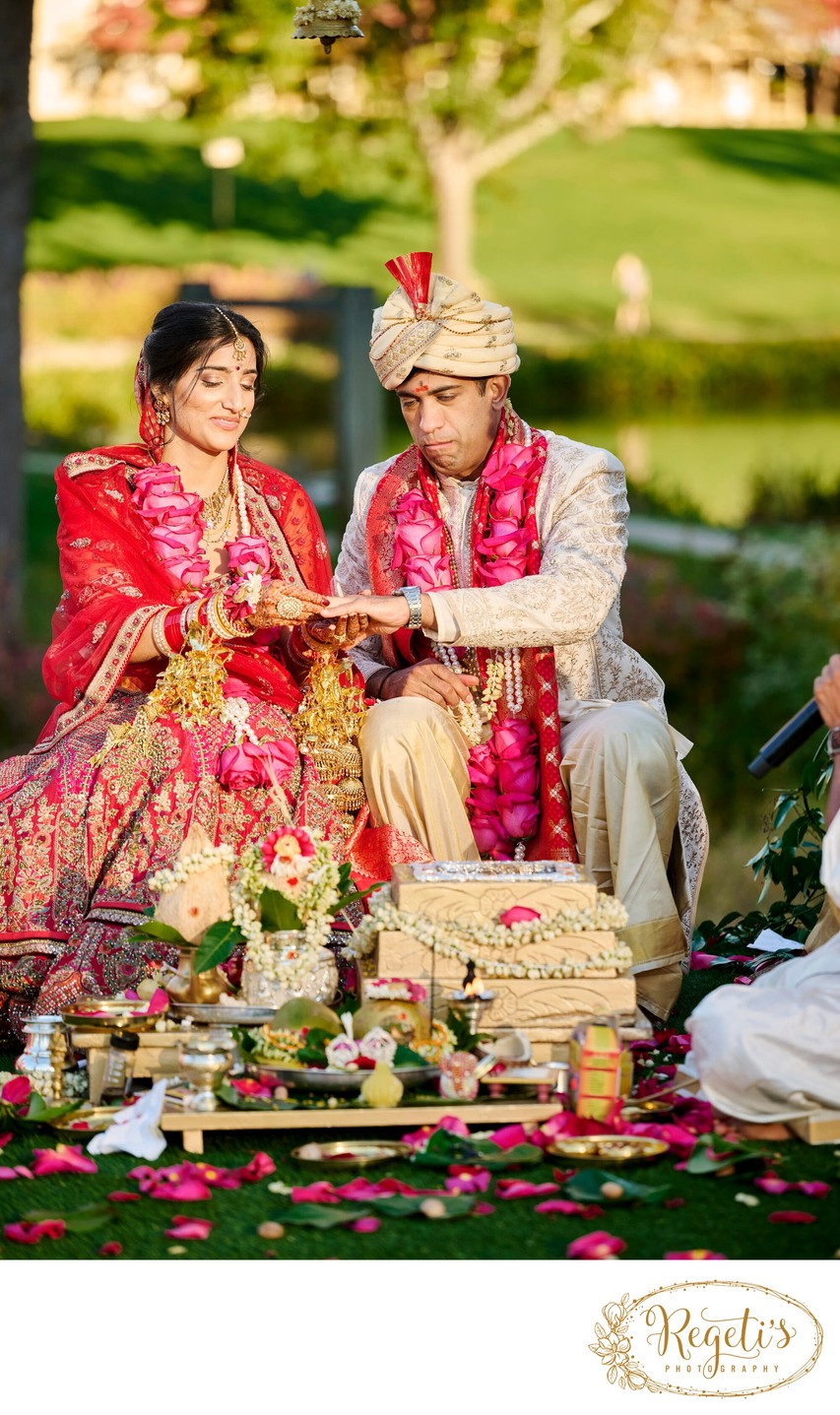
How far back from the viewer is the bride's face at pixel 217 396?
518 cm

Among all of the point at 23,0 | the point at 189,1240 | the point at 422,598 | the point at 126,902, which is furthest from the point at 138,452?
the point at 23,0

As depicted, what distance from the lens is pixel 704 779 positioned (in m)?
10.1

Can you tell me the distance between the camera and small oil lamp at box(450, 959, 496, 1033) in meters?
4.22

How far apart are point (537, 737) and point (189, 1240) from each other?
6.70ft

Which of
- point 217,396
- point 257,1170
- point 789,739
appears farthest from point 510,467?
point 257,1170

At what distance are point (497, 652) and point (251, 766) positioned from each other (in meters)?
0.82

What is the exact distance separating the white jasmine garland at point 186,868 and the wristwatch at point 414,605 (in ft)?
3.09

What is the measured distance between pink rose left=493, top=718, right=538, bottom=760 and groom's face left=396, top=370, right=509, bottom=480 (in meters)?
0.76

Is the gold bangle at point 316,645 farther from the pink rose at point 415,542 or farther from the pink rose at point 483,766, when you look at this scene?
the pink rose at point 483,766

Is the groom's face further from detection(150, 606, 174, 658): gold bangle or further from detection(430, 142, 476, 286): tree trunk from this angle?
detection(430, 142, 476, 286): tree trunk

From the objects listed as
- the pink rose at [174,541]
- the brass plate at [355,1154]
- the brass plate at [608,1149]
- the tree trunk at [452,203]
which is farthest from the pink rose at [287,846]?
the tree trunk at [452,203]

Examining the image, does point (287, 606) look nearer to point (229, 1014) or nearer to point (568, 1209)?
point (229, 1014)

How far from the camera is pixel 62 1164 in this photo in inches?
155

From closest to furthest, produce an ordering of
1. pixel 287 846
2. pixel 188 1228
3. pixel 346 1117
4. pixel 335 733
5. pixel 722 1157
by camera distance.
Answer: pixel 188 1228 → pixel 722 1157 → pixel 346 1117 → pixel 287 846 → pixel 335 733
